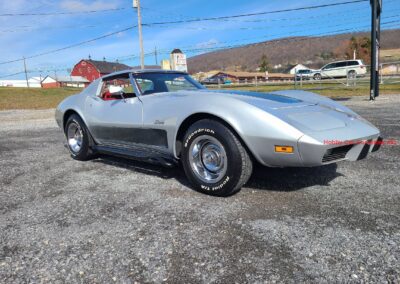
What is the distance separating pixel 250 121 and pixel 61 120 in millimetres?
3613

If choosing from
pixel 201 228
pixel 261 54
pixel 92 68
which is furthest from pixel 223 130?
pixel 261 54

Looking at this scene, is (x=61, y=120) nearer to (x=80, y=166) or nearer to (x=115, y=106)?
(x=80, y=166)

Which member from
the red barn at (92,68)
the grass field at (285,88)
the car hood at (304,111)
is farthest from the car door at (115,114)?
the red barn at (92,68)

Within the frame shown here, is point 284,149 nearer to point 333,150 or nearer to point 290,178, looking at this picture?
point 333,150

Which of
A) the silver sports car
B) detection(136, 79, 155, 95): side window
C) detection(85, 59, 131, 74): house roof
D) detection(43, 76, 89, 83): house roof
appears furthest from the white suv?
detection(43, 76, 89, 83): house roof

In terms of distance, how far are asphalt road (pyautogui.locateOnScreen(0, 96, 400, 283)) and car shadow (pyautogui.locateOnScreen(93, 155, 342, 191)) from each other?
11mm

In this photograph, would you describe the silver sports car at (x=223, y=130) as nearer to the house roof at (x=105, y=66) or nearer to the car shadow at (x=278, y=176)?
the car shadow at (x=278, y=176)

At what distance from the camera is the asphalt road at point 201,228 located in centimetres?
206

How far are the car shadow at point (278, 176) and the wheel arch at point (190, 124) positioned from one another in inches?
17.4

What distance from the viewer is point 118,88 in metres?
4.21

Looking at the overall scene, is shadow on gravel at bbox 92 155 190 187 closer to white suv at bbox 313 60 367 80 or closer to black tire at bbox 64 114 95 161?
black tire at bbox 64 114 95 161

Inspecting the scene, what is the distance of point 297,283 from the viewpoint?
1903 mm

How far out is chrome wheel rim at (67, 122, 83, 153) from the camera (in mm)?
5266

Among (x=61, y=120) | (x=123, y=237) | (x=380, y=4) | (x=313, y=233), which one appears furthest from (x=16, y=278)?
(x=380, y=4)
